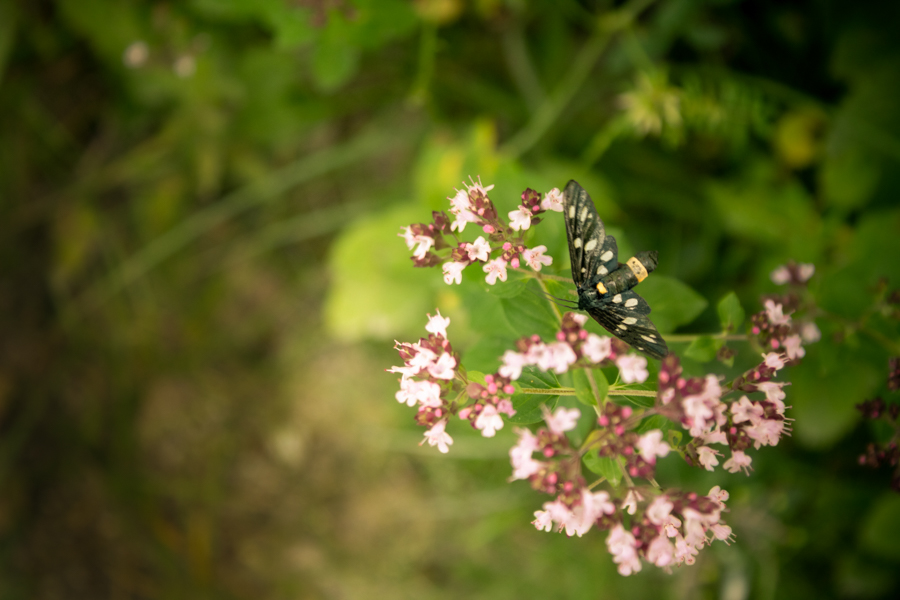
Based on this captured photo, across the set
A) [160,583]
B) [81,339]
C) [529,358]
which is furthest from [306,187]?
[160,583]

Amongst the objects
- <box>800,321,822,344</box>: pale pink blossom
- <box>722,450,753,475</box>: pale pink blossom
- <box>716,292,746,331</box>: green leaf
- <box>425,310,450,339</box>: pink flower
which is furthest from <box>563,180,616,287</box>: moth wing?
<box>800,321,822,344</box>: pale pink blossom

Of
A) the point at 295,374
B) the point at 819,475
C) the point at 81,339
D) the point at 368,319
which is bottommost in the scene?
the point at 819,475

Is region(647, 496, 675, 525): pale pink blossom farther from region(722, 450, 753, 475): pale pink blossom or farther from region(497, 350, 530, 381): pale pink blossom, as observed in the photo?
region(497, 350, 530, 381): pale pink blossom

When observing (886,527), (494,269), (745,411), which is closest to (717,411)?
(745,411)

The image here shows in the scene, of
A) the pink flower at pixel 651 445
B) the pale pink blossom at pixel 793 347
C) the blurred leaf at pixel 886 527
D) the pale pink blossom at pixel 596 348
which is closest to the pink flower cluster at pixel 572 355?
the pale pink blossom at pixel 596 348

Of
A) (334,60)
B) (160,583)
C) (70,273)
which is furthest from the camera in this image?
(160,583)

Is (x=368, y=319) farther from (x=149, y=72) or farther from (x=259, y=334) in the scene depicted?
(x=149, y=72)
